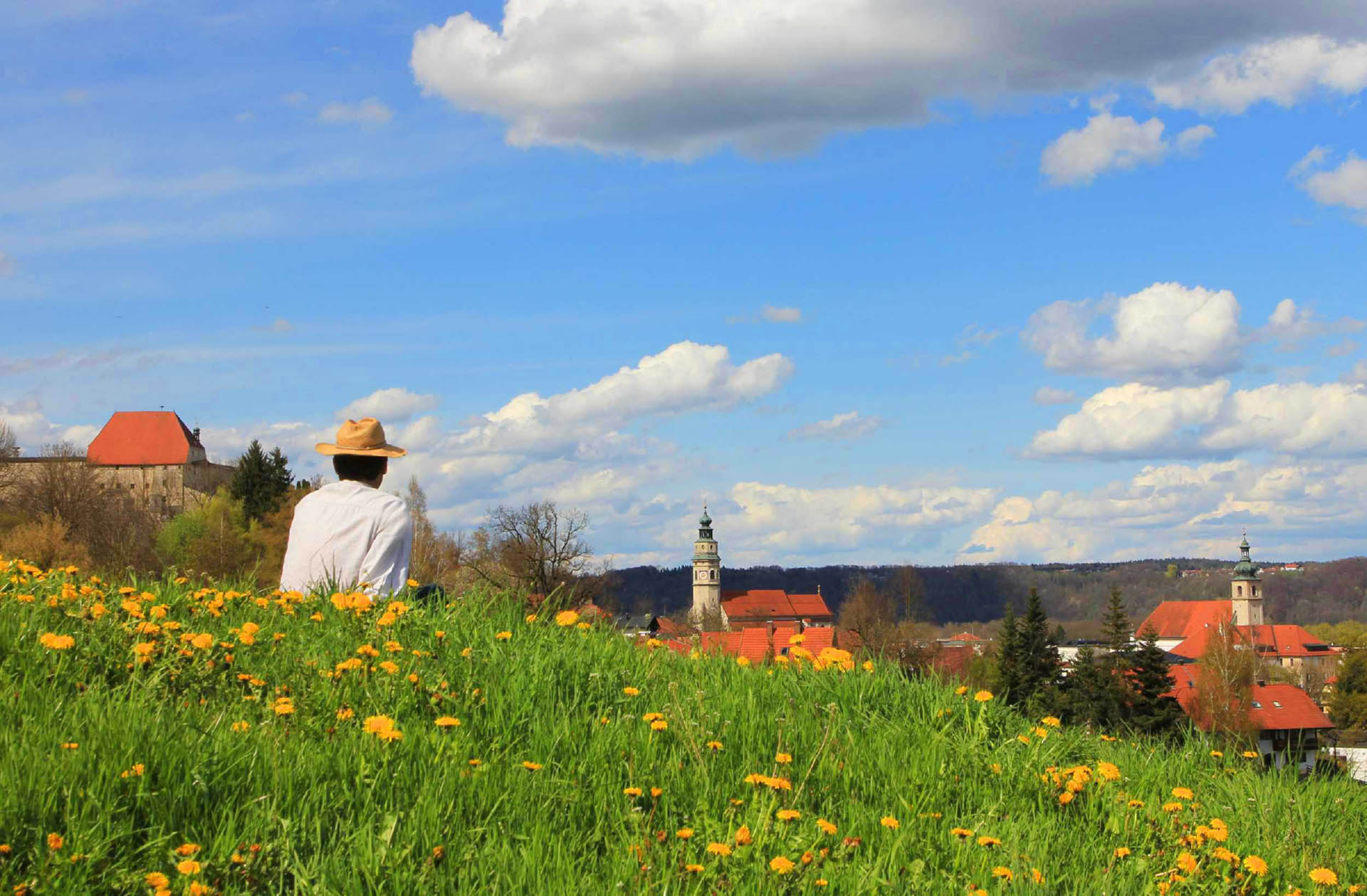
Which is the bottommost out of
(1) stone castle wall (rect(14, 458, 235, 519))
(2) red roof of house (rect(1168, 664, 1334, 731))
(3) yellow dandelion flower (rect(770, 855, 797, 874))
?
(2) red roof of house (rect(1168, 664, 1334, 731))

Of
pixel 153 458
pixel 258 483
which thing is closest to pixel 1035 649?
Result: pixel 258 483

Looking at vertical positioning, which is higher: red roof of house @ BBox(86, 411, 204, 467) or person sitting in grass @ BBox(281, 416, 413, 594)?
red roof of house @ BBox(86, 411, 204, 467)

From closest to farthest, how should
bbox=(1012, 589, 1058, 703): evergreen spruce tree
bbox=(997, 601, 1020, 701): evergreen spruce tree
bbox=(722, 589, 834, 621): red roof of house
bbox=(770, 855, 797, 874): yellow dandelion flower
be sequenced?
bbox=(770, 855, 797, 874): yellow dandelion flower
bbox=(997, 601, 1020, 701): evergreen spruce tree
bbox=(1012, 589, 1058, 703): evergreen spruce tree
bbox=(722, 589, 834, 621): red roof of house

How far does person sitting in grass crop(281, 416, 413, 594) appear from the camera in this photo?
7.51 metres

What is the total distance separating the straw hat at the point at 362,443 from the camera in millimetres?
7926

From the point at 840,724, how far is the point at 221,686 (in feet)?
9.77

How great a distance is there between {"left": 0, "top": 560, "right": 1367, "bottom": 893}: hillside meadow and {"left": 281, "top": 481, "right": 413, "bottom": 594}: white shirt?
1.64 ft

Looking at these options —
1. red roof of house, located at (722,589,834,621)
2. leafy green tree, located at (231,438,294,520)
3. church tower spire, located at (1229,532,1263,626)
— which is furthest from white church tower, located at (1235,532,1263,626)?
leafy green tree, located at (231,438,294,520)

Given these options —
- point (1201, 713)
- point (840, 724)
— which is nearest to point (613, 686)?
point (840, 724)

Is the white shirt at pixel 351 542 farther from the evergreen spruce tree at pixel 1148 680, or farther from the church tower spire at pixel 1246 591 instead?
the church tower spire at pixel 1246 591

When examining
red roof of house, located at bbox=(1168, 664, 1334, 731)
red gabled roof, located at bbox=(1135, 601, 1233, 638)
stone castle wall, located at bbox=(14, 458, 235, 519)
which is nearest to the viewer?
A: red roof of house, located at bbox=(1168, 664, 1334, 731)

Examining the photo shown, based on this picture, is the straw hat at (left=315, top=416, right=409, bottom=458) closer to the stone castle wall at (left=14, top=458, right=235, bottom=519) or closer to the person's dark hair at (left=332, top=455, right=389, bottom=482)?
the person's dark hair at (left=332, top=455, right=389, bottom=482)

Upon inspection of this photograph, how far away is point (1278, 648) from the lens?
162500 millimetres

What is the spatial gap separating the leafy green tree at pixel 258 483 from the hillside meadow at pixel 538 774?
85.2 metres
